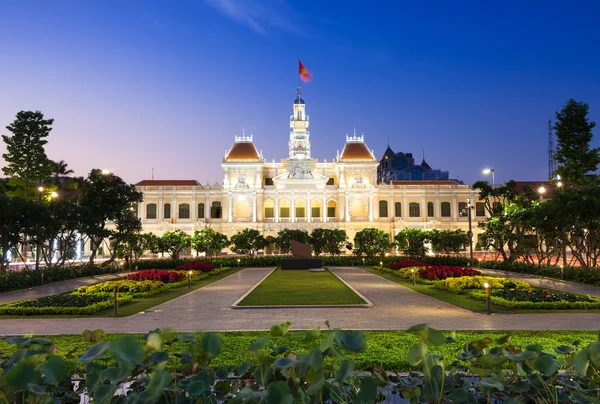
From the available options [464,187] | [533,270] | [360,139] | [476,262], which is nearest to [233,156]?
[360,139]

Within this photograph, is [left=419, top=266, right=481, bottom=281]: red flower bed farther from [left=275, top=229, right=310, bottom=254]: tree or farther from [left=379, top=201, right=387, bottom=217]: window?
[left=379, top=201, right=387, bottom=217]: window

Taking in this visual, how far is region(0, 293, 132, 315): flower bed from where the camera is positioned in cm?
1527

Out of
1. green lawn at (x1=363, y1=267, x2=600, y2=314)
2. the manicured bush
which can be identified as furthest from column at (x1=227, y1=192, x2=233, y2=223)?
green lawn at (x1=363, y1=267, x2=600, y2=314)

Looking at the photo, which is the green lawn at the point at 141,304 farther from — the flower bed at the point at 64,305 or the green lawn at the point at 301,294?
the green lawn at the point at 301,294

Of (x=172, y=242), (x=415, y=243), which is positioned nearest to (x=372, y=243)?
(x=415, y=243)

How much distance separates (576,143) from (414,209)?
116 ft

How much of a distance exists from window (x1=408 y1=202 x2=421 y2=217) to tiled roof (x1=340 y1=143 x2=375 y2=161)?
368 inches

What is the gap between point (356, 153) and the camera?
71.8 m

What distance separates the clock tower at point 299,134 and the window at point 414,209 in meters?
17.6

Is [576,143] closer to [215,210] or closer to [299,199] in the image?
[299,199]

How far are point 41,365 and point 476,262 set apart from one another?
135 ft

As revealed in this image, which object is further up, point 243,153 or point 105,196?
point 243,153

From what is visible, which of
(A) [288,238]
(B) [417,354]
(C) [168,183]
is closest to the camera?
(B) [417,354]

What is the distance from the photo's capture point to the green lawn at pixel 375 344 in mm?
8496
